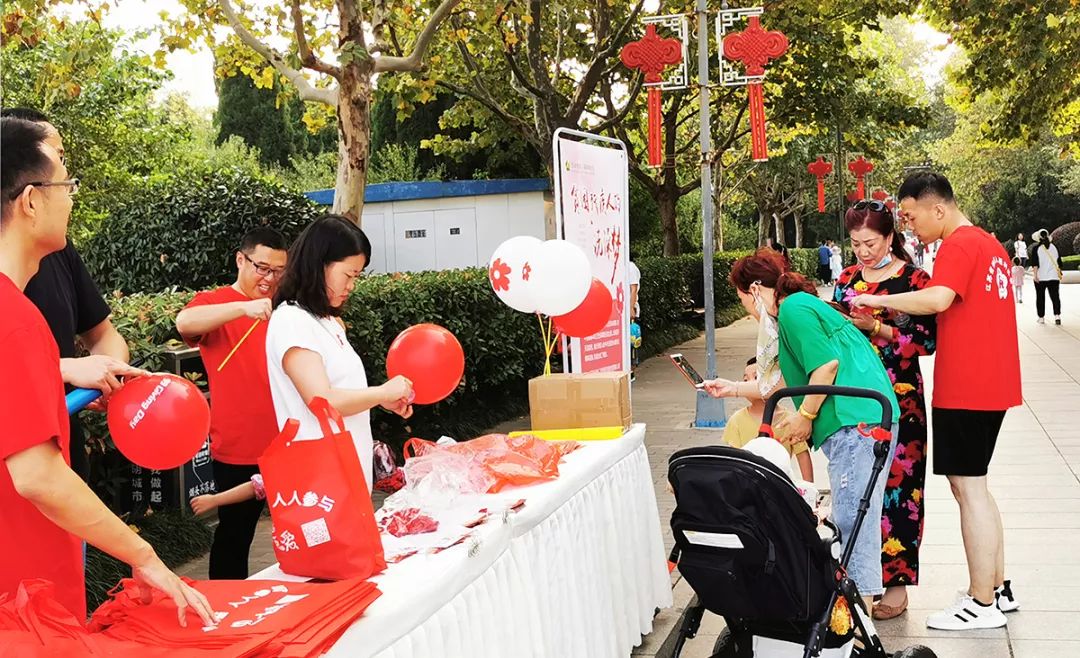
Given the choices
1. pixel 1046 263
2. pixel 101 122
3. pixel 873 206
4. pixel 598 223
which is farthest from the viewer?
pixel 101 122

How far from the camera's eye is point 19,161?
2.21 metres

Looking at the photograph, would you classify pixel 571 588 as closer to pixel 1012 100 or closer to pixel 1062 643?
pixel 1062 643

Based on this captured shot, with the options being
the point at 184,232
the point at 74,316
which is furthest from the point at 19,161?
the point at 184,232

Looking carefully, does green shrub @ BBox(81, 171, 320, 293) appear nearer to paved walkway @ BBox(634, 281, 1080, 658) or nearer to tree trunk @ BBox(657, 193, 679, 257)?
paved walkway @ BBox(634, 281, 1080, 658)

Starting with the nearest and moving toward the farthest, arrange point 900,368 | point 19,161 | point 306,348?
point 19,161 < point 306,348 < point 900,368

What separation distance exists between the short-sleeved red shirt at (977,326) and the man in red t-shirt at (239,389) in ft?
9.19

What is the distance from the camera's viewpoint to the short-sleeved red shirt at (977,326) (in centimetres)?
461

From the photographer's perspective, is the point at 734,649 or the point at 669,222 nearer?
the point at 734,649

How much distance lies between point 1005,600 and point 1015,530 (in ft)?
5.26

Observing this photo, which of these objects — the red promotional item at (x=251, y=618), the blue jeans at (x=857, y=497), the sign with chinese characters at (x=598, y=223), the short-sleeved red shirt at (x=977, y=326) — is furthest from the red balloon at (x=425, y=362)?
the sign with chinese characters at (x=598, y=223)

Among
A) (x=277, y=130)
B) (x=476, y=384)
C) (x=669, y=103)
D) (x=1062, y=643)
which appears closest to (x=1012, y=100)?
(x=669, y=103)

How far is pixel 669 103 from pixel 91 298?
22.5 meters

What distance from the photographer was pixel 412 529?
126 inches

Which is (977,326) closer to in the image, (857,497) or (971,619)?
(857,497)
